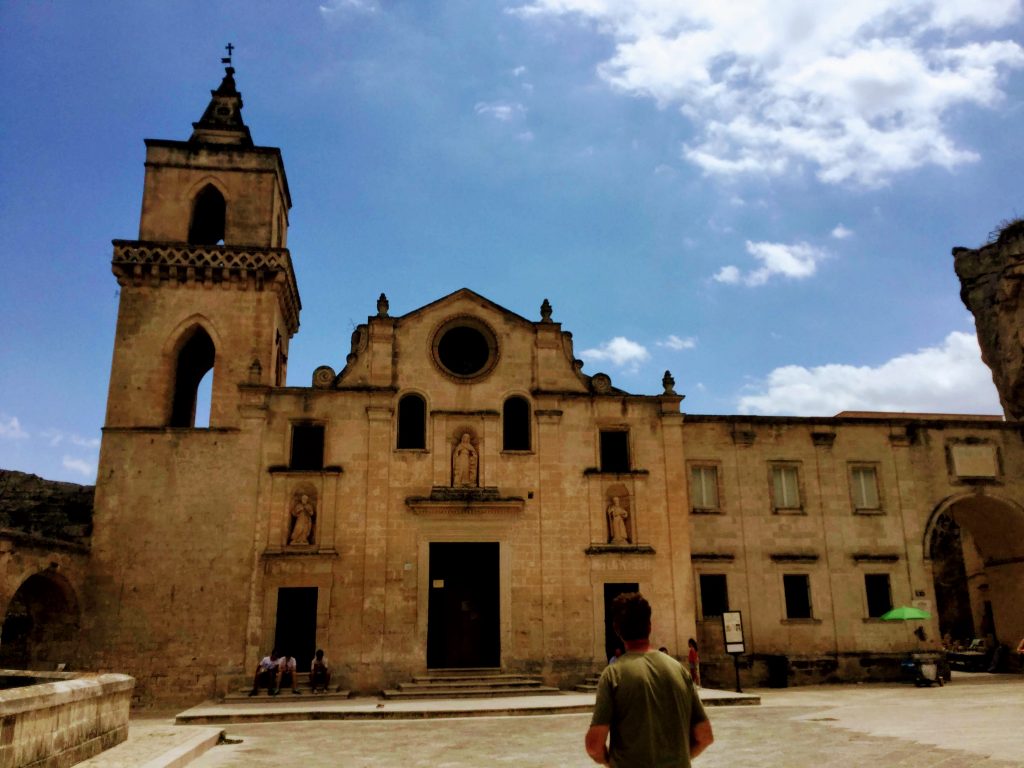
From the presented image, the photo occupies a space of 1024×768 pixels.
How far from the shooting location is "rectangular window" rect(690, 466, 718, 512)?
29.6 meters

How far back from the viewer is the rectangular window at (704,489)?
2956 cm

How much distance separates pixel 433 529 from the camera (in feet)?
87.6

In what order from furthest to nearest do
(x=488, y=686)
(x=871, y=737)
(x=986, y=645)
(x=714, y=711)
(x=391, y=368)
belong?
(x=986, y=645) < (x=391, y=368) < (x=488, y=686) < (x=714, y=711) < (x=871, y=737)

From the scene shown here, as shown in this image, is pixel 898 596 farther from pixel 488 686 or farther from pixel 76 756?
pixel 76 756

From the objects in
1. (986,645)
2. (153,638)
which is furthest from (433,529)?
(986,645)

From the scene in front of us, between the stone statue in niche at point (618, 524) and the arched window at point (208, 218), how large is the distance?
17.4 meters

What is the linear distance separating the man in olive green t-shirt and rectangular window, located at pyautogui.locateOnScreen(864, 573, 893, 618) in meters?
27.1

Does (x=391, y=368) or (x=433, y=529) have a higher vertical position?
(x=391, y=368)

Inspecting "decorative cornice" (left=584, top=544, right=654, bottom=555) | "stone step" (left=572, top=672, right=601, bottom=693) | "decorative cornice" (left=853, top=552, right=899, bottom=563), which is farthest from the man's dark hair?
"decorative cornice" (left=853, top=552, right=899, bottom=563)

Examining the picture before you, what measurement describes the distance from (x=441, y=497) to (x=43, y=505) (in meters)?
13.5

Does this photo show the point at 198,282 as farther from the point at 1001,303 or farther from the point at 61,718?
the point at 1001,303

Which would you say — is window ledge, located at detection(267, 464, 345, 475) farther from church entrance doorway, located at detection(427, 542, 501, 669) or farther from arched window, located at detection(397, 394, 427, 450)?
church entrance doorway, located at detection(427, 542, 501, 669)

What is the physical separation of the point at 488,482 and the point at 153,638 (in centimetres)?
1128

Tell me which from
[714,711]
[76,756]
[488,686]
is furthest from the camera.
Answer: [488,686]
